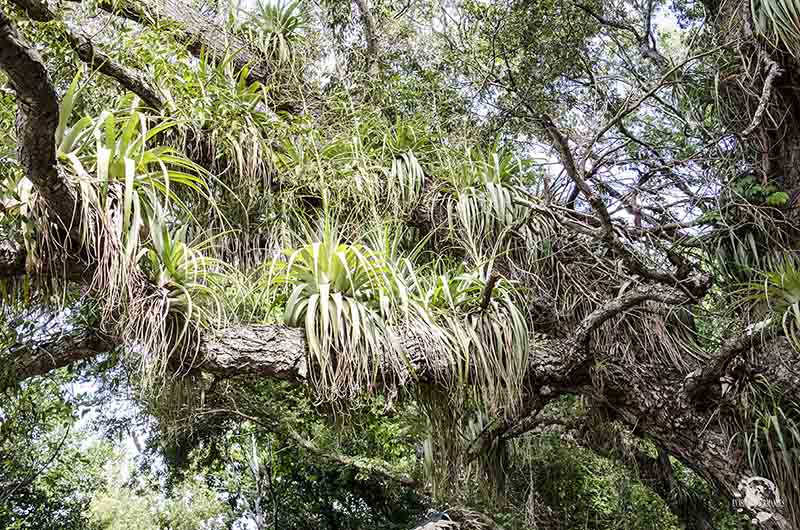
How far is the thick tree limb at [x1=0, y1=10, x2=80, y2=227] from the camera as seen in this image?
5.90 feet

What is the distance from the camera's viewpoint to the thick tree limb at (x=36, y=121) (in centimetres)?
180

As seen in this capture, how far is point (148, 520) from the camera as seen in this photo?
10719mm

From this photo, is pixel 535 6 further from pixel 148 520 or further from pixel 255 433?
pixel 148 520

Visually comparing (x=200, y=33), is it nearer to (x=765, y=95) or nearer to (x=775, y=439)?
(x=765, y=95)

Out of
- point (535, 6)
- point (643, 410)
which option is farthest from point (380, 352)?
point (535, 6)

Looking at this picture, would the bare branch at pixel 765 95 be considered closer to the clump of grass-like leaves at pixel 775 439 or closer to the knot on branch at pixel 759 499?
the clump of grass-like leaves at pixel 775 439

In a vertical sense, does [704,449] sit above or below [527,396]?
below

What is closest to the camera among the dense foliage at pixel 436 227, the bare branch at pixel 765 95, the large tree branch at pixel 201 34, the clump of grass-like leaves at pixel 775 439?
the dense foliage at pixel 436 227

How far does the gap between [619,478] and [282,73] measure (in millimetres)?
3944

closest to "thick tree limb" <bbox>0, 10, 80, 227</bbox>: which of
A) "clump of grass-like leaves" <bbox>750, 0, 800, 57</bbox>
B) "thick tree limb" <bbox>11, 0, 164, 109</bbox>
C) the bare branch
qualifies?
"thick tree limb" <bbox>11, 0, 164, 109</bbox>

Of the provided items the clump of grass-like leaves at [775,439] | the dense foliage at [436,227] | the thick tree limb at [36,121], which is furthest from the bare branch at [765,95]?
the thick tree limb at [36,121]

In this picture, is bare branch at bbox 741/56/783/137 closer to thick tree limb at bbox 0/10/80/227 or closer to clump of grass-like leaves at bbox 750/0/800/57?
clump of grass-like leaves at bbox 750/0/800/57

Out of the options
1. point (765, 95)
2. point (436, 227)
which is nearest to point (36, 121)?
point (436, 227)

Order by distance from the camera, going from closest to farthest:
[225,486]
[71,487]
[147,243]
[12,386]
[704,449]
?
[147,243] → [704,449] → [12,386] → [71,487] → [225,486]
